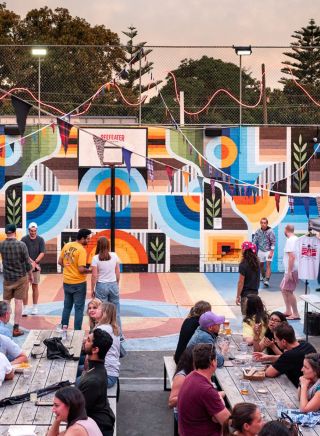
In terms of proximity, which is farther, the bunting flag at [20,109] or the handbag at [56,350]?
the bunting flag at [20,109]

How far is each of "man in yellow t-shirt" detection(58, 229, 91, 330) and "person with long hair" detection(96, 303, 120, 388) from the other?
10.1ft

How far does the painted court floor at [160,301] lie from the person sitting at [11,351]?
371 centimetres

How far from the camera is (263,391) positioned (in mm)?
7344

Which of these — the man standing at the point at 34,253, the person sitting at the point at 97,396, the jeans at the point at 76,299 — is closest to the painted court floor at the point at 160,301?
the man standing at the point at 34,253

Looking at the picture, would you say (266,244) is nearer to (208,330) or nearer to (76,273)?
(76,273)

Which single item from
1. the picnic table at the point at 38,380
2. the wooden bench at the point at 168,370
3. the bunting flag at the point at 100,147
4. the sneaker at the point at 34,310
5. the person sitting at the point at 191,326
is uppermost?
the bunting flag at the point at 100,147

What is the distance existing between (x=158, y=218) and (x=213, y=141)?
7.24 feet

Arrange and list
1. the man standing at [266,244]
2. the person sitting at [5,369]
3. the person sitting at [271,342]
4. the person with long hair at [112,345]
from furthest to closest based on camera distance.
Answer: the man standing at [266,244] < the person sitting at [271,342] < the person with long hair at [112,345] < the person sitting at [5,369]

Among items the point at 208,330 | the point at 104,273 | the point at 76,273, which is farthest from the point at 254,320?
the point at 76,273

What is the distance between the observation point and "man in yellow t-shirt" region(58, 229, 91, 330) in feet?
38.0

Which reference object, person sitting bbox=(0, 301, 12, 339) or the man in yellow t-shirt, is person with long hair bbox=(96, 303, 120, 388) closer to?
person sitting bbox=(0, 301, 12, 339)

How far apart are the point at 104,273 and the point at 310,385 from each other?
15.8 ft

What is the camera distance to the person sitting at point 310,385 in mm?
6758

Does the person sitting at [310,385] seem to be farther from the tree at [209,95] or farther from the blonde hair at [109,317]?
the tree at [209,95]
